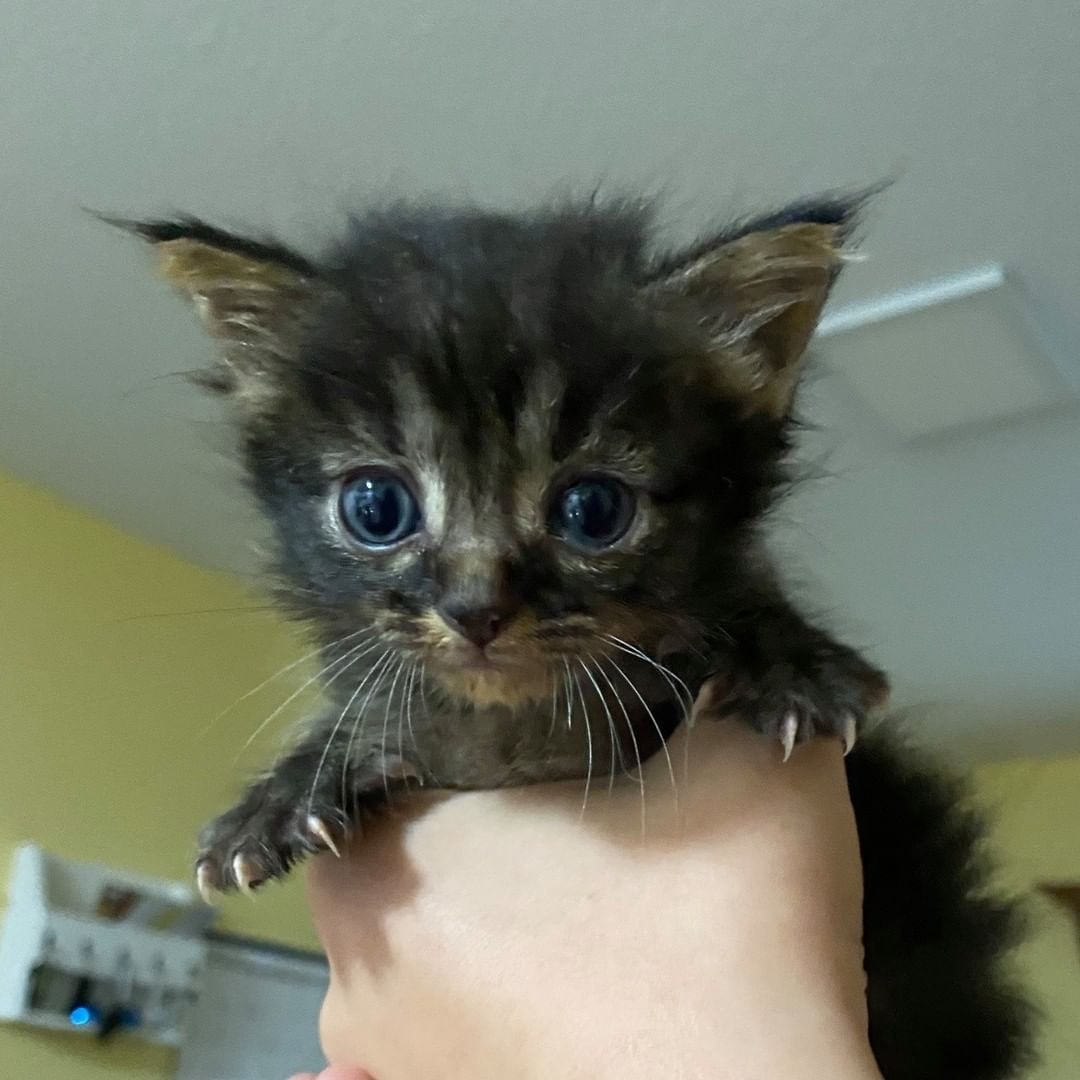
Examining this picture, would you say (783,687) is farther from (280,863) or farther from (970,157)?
(970,157)

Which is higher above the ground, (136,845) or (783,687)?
(783,687)

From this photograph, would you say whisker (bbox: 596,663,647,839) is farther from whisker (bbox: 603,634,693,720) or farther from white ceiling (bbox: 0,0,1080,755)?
white ceiling (bbox: 0,0,1080,755)

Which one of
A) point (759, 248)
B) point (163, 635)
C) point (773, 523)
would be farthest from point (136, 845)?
point (759, 248)

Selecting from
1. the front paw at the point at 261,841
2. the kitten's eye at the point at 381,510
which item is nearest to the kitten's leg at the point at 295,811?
the front paw at the point at 261,841

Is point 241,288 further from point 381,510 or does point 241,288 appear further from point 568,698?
point 568,698

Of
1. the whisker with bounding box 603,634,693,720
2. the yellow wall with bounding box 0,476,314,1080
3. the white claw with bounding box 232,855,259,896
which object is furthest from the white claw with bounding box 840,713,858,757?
the yellow wall with bounding box 0,476,314,1080

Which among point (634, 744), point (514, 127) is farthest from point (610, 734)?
point (514, 127)
